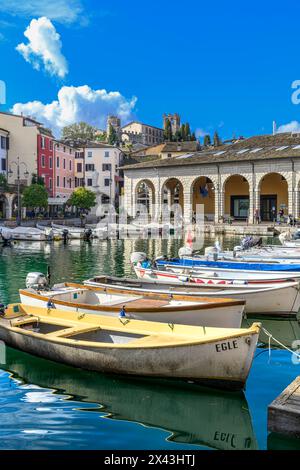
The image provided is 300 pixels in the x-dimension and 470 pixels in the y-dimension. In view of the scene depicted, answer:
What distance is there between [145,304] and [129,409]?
4.04 m

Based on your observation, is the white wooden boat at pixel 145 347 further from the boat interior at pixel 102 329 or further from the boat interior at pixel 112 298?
the boat interior at pixel 112 298

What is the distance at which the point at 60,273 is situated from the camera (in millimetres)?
23391

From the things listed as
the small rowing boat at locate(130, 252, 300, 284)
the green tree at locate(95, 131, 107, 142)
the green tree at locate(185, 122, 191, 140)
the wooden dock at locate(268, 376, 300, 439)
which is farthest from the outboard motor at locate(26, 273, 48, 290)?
the green tree at locate(185, 122, 191, 140)

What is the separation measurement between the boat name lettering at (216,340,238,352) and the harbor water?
0.85 metres

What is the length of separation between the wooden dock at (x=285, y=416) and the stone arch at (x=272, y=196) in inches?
1934

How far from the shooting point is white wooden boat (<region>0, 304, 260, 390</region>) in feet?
27.6

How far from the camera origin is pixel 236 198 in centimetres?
5919

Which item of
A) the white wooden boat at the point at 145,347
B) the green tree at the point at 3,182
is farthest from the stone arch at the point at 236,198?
the white wooden boat at the point at 145,347

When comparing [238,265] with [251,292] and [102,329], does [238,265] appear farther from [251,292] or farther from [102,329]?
[102,329]

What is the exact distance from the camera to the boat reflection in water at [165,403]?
289 inches

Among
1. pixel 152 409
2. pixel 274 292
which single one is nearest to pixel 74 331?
pixel 152 409

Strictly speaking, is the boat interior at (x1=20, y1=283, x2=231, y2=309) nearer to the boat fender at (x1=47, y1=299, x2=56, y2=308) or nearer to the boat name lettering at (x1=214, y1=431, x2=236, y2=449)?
the boat fender at (x1=47, y1=299, x2=56, y2=308)
